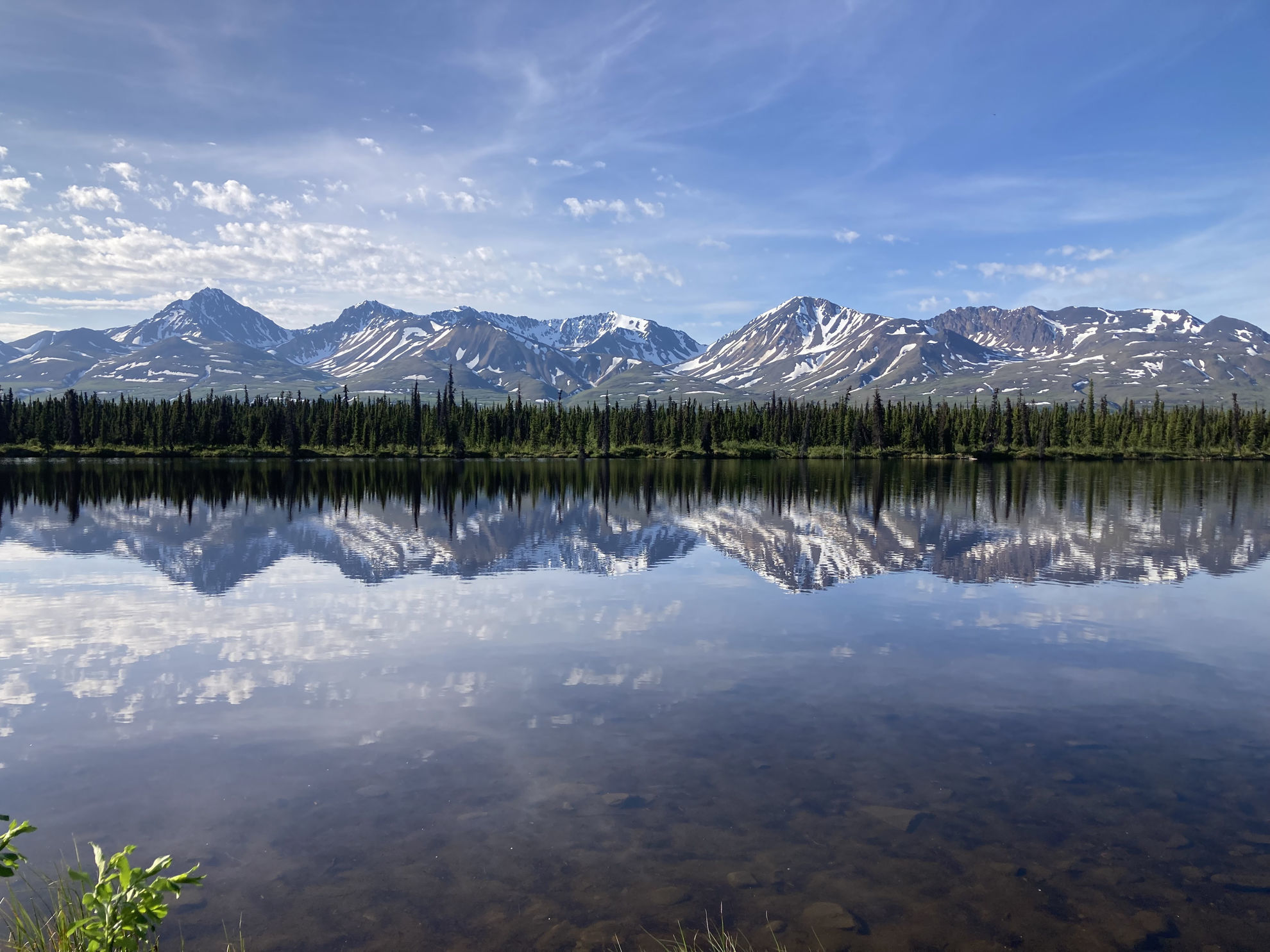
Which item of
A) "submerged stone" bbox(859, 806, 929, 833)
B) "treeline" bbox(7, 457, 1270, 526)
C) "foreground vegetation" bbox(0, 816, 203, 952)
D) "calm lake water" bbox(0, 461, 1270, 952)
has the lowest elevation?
"treeline" bbox(7, 457, 1270, 526)

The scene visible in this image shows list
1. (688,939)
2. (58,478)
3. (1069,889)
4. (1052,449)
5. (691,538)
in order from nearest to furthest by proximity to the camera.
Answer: (688,939), (1069,889), (691,538), (58,478), (1052,449)

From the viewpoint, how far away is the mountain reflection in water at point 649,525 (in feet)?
116

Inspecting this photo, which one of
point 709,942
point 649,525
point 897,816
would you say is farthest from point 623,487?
point 709,942

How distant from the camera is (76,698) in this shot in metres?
17.3

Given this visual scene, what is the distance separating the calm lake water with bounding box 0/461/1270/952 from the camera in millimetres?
9508

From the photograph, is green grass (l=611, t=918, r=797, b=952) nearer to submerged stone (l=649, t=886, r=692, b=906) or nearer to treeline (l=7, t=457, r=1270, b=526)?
submerged stone (l=649, t=886, r=692, b=906)

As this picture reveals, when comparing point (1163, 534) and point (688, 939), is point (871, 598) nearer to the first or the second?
point (688, 939)

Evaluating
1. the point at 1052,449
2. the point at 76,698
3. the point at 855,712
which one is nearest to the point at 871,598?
the point at 855,712

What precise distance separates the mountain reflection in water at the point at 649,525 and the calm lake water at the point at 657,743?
0.89 meters

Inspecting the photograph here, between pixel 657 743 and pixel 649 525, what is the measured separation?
36.4m

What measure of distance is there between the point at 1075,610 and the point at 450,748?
2185 cm

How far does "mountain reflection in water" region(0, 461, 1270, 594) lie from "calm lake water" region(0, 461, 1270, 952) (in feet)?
2.91

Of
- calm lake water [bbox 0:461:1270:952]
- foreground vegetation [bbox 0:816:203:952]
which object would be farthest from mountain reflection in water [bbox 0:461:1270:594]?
foreground vegetation [bbox 0:816:203:952]

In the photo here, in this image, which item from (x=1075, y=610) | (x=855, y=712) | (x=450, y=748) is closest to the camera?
(x=450, y=748)
